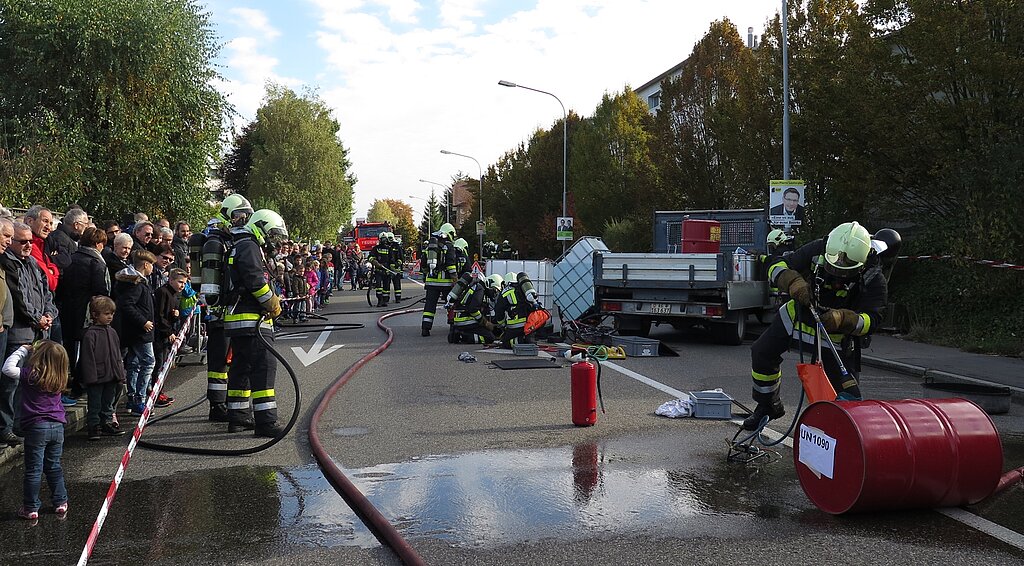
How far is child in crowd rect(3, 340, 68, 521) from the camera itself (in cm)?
479

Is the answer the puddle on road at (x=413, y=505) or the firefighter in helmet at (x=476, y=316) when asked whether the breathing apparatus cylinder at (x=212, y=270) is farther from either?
the firefighter in helmet at (x=476, y=316)

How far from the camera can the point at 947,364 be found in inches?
437

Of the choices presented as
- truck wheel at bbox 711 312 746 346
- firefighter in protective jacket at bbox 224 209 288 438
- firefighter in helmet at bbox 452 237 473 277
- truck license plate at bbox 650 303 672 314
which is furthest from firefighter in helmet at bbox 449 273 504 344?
firefighter in protective jacket at bbox 224 209 288 438

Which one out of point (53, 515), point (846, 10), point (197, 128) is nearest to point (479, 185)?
point (197, 128)

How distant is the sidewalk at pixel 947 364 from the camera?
986cm

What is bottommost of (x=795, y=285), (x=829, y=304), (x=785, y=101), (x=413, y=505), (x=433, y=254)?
(x=413, y=505)

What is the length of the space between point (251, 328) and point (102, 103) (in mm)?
16240

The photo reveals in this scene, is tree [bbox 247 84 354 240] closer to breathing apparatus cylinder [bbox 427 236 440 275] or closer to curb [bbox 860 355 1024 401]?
breathing apparatus cylinder [bbox 427 236 440 275]

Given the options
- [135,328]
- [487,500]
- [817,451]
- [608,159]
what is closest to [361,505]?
[487,500]

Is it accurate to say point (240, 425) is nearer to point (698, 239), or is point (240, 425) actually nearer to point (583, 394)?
point (583, 394)

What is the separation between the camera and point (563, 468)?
571 centimetres

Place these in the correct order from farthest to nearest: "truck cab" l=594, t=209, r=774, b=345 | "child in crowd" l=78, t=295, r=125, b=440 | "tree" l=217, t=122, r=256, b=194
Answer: "tree" l=217, t=122, r=256, b=194, "truck cab" l=594, t=209, r=774, b=345, "child in crowd" l=78, t=295, r=125, b=440

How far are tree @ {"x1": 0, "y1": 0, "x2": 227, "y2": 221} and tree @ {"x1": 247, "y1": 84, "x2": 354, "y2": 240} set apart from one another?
32.0 metres

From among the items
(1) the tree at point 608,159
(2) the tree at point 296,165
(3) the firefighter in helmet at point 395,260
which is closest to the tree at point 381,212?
(2) the tree at point 296,165
